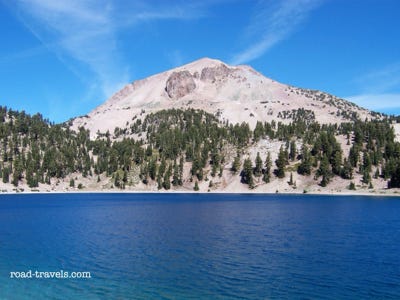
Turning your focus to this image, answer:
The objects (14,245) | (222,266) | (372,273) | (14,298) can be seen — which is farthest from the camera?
(14,245)

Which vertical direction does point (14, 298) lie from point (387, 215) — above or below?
below

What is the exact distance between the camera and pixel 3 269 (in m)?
47.9

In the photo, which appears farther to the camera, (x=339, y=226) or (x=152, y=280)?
(x=339, y=226)

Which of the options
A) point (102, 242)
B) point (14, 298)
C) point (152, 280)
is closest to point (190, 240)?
point (102, 242)

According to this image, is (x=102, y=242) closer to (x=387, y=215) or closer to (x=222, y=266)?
(x=222, y=266)

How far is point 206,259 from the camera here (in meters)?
53.4

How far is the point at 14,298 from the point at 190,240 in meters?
34.8

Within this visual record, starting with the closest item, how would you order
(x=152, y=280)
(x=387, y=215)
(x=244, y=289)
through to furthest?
1. (x=244, y=289)
2. (x=152, y=280)
3. (x=387, y=215)

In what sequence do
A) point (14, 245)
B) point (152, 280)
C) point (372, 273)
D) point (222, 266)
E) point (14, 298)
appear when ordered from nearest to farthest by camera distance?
1. point (14, 298)
2. point (152, 280)
3. point (372, 273)
4. point (222, 266)
5. point (14, 245)

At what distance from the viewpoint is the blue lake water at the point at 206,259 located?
4009 centimetres

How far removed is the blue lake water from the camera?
40.1m

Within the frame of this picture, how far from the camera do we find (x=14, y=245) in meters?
64.0

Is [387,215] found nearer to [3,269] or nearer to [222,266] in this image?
[222,266]

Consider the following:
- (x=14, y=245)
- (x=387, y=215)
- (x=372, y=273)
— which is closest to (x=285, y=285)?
(x=372, y=273)
